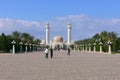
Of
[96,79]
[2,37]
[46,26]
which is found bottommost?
[96,79]

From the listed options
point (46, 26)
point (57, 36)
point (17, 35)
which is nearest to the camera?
point (17, 35)

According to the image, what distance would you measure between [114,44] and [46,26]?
315ft

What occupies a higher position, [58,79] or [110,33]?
[110,33]

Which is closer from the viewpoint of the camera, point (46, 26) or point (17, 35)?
point (17, 35)

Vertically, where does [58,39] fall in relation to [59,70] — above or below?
above

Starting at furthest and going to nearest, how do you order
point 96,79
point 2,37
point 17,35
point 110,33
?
point 17,35, point 110,33, point 2,37, point 96,79

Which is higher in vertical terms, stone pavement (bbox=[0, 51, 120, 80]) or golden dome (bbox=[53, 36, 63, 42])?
golden dome (bbox=[53, 36, 63, 42])

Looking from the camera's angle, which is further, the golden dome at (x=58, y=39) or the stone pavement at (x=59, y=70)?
the golden dome at (x=58, y=39)

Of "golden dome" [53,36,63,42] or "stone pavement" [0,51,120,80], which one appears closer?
"stone pavement" [0,51,120,80]

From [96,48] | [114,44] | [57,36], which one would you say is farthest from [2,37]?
[57,36]

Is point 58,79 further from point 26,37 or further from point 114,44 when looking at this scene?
point 26,37

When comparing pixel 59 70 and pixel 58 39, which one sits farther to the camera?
pixel 58 39

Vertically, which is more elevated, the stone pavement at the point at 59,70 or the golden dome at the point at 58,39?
the golden dome at the point at 58,39

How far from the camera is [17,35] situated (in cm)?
11469
